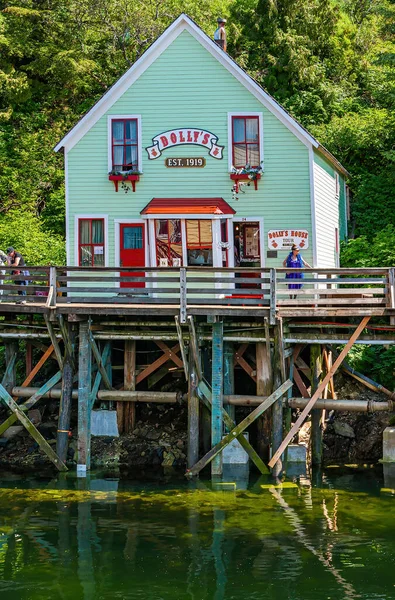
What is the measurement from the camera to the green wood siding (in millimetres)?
23312

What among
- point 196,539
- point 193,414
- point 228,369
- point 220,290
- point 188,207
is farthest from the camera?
point 188,207

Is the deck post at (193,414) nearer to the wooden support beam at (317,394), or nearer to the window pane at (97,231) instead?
the wooden support beam at (317,394)

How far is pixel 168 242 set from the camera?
2311cm

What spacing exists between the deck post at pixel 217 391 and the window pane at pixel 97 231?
497 cm

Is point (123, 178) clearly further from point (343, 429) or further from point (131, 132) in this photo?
point (343, 429)

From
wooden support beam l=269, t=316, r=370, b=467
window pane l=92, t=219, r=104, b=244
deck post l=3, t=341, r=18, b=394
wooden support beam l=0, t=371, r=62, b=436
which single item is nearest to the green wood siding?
window pane l=92, t=219, r=104, b=244

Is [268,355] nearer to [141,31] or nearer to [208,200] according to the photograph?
[208,200]

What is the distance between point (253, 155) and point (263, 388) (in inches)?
250

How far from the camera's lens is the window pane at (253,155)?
76.8 feet

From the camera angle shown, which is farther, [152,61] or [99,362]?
[152,61]

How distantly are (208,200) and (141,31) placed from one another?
19309 mm

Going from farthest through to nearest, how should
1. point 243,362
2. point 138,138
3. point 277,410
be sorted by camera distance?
point 138,138
point 243,362
point 277,410

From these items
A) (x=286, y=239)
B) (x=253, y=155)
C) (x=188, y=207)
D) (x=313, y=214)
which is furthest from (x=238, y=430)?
(x=253, y=155)

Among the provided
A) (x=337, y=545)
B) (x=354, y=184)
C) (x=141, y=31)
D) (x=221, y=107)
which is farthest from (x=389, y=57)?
(x=337, y=545)
